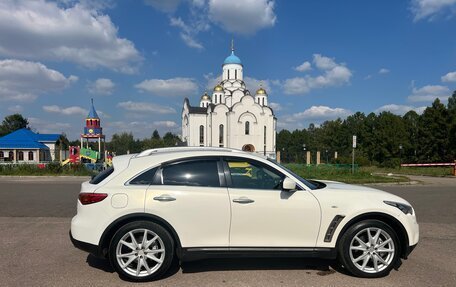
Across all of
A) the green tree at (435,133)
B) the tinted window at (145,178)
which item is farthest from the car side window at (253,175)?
the green tree at (435,133)

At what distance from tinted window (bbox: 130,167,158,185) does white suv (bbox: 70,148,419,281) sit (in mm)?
→ 12

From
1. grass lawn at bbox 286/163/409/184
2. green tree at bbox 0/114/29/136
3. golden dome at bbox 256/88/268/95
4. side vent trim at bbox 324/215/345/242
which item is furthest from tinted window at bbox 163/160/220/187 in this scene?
green tree at bbox 0/114/29/136

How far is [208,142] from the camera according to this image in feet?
221

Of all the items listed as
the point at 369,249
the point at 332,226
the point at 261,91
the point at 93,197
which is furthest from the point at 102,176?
the point at 261,91

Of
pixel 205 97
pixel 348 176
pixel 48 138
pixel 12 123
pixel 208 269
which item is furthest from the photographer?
pixel 12 123

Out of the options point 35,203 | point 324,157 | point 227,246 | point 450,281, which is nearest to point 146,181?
point 227,246

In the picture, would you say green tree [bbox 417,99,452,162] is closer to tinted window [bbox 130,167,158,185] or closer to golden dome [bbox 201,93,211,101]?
golden dome [bbox 201,93,211,101]

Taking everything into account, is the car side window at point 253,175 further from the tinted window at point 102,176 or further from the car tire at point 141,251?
the tinted window at point 102,176

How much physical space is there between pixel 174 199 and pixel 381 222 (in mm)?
2594

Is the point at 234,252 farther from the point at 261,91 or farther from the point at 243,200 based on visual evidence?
the point at 261,91

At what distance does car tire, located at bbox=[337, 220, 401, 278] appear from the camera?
4.48 meters

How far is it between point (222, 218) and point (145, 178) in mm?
1077

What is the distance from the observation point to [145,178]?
4.51 meters

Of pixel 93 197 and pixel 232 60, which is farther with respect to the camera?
pixel 232 60
